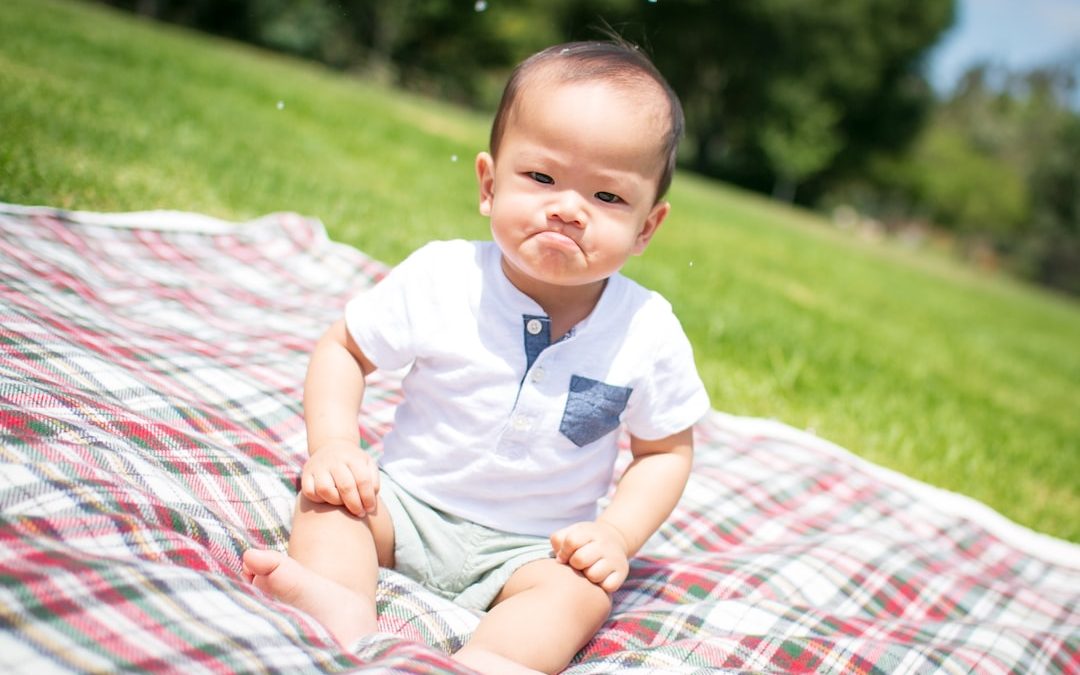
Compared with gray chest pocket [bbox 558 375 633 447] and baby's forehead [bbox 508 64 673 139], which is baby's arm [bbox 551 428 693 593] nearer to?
gray chest pocket [bbox 558 375 633 447]

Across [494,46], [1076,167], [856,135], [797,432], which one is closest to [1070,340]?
→ [797,432]

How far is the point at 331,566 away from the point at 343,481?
0.13 meters

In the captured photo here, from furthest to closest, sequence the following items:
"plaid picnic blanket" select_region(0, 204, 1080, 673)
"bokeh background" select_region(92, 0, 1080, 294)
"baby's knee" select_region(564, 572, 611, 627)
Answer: "bokeh background" select_region(92, 0, 1080, 294), "baby's knee" select_region(564, 572, 611, 627), "plaid picnic blanket" select_region(0, 204, 1080, 673)

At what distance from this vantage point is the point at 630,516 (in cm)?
161

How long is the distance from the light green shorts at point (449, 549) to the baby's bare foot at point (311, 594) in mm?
276

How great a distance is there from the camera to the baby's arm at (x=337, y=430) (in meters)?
1.45

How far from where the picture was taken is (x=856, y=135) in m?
34.2

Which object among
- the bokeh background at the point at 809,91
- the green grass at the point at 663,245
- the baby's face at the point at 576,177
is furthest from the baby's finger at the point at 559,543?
the bokeh background at the point at 809,91

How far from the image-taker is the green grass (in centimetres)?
354

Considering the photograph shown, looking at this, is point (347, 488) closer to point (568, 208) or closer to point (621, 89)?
point (568, 208)

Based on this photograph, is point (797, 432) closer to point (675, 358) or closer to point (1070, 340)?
point (675, 358)

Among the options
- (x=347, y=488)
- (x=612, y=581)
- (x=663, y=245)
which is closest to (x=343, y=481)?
(x=347, y=488)

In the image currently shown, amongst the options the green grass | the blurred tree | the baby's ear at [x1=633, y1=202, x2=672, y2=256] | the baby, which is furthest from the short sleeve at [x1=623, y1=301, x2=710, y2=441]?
the blurred tree

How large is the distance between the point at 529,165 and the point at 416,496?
2.02ft
